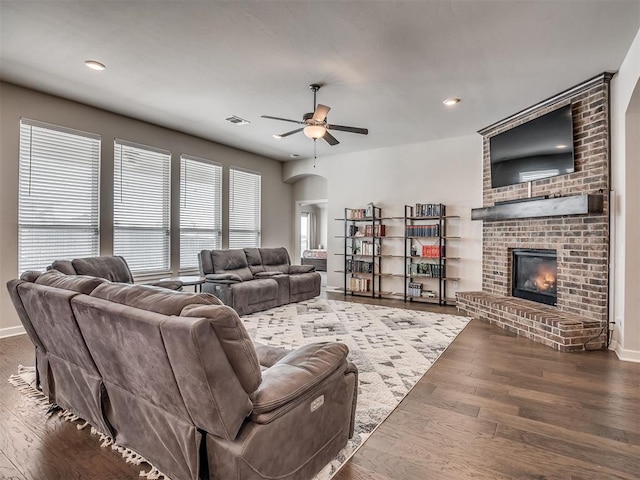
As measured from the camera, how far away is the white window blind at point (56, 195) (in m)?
4.20

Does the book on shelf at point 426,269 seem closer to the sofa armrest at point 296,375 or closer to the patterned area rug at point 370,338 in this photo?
the patterned area rug at point 370,338

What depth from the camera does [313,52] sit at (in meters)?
3.26

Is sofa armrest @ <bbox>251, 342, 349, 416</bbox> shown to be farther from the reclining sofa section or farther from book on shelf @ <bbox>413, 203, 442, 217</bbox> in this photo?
book on shelf @ <bbox>413, 203, 442, 217</bbox>

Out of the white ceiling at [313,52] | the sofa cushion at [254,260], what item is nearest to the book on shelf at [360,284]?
the sofa cushion at [254,260]

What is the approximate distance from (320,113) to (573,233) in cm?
323

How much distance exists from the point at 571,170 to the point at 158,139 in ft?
19.2

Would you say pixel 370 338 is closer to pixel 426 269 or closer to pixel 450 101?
pixel 426 269

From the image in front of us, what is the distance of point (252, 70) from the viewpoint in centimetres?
364

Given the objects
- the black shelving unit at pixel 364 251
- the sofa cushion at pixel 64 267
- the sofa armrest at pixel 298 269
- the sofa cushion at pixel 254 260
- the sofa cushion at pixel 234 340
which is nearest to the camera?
the sofa cushion at pixel 234 340

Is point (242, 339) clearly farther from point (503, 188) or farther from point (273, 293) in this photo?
point (503, 188)

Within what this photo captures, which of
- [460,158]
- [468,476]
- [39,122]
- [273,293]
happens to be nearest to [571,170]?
[460,158]

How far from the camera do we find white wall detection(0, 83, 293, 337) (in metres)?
4.03

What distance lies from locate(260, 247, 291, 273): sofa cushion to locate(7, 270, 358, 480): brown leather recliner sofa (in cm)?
459

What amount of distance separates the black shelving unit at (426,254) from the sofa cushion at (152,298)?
5.14m
